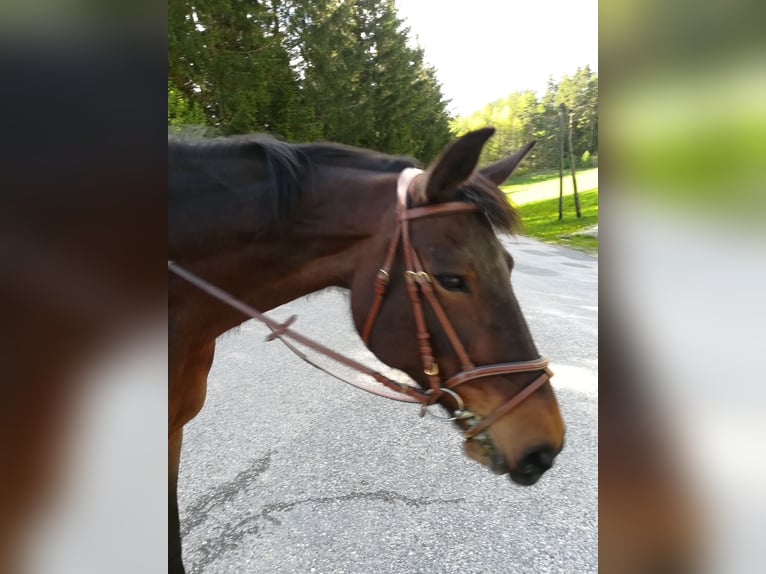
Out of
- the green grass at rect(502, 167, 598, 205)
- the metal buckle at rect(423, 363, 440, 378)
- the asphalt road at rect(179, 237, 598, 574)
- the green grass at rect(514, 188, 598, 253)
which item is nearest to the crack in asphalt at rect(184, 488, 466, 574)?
the asphalt road at rect(179, 237, 598, 574)

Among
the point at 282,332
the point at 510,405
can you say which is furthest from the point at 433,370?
the point at 282,332

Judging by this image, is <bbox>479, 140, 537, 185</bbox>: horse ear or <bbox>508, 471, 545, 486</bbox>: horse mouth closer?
<bbox>508, 471, 545, 486</bbox>: horse mouth

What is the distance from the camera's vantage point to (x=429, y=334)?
106cm

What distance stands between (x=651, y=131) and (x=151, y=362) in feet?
2.72

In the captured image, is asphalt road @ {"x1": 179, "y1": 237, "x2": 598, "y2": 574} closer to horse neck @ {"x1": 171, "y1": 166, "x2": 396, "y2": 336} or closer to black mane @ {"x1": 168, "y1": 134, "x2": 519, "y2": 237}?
horse neck @ {"x1": 171, "y1": 166, "x2": 396, "y2": 336}

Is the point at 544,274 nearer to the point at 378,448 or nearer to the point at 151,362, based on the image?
the point at 378,448

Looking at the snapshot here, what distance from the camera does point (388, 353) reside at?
113cm

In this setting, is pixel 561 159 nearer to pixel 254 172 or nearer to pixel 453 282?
pixel 453 282

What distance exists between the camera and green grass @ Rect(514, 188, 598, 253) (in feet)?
2.55

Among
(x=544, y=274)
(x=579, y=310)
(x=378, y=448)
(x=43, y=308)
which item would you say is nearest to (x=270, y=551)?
(x=378, y=448)

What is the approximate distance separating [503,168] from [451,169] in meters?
0.29

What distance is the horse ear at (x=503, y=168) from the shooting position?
1185mm

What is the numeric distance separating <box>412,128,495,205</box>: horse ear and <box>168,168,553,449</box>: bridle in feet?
0.09

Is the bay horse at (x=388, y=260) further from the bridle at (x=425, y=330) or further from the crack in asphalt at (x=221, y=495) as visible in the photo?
the crack in asphalt at (x=221, y=495)
